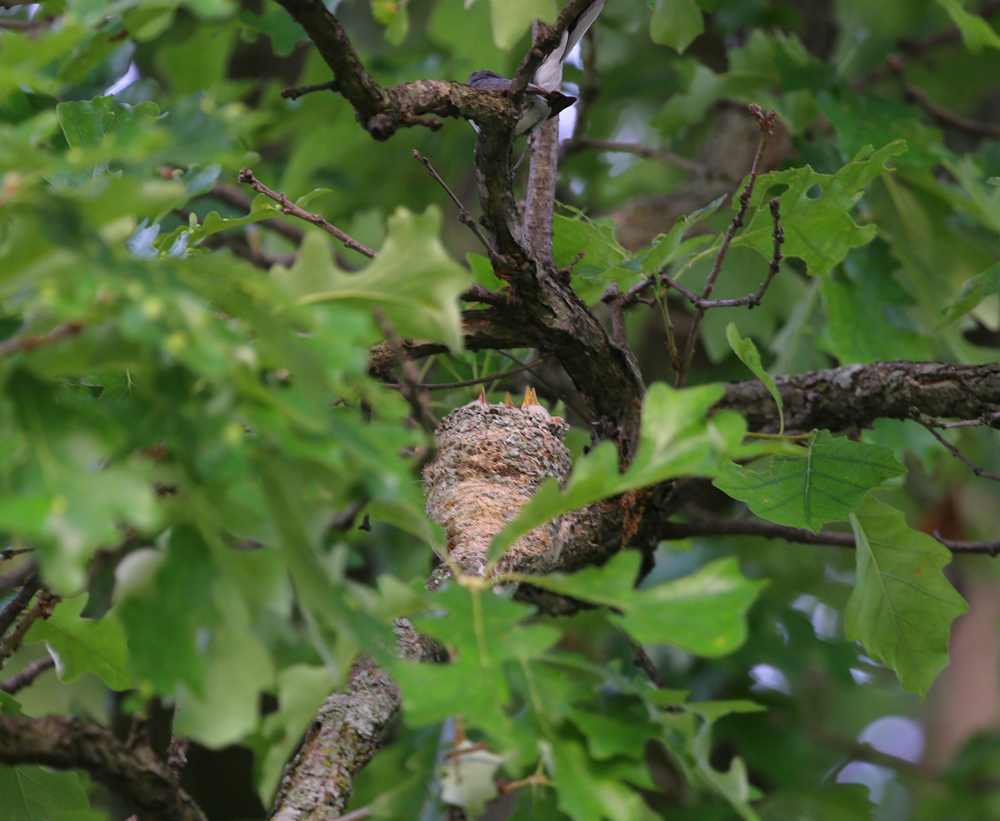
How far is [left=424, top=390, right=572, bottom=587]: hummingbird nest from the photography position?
1.25 meters

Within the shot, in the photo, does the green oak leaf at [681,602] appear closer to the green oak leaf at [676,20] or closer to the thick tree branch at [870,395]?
the thick tree branch at [870,395]

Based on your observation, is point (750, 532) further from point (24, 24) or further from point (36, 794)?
point (24, 24)

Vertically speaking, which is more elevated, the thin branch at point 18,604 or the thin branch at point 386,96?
the thin branch at point 386,96

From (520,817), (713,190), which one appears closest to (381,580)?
(520,817)

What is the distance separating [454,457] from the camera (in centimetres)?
150

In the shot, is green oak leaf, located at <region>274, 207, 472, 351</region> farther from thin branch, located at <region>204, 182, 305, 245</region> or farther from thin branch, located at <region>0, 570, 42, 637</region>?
thin branch, located at <region>204, 182, 305, 245</region>

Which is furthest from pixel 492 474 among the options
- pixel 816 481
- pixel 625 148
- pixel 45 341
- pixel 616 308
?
pixel 625 148

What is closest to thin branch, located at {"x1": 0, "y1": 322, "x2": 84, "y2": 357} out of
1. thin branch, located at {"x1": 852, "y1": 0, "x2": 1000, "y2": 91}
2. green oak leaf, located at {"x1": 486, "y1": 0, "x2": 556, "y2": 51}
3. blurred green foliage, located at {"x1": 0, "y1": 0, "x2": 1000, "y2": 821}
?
blurred green foliage, located at {"x1": 0, "y1": 0, "x2": 1000, "y2": 821}

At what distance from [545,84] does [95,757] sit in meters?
1.01

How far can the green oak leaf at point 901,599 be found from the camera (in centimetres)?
118

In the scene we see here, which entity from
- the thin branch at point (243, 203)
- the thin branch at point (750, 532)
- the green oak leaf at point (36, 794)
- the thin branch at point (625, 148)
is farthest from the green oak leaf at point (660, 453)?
the thin branch at point (243, 203)

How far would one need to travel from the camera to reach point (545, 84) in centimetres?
123

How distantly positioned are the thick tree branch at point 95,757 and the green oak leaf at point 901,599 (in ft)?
3.06

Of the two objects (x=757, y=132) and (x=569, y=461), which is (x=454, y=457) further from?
(x=757, y=132)
